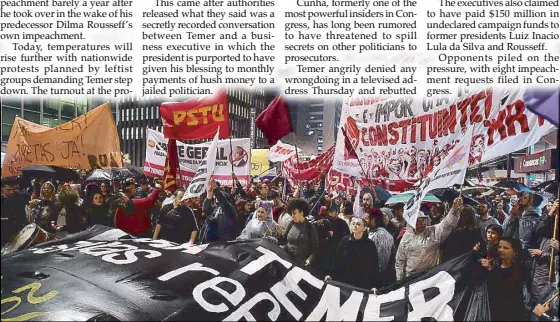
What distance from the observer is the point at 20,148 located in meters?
9.58

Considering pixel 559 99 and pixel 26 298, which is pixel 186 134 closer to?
pixel 26 298

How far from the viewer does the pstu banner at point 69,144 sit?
949 cm

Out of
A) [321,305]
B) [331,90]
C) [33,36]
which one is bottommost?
[321,305]

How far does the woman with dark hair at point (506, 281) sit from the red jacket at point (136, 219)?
4.63m

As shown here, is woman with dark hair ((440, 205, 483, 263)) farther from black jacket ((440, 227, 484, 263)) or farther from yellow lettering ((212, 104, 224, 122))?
yellow lettering ((212, 104, 224, 122))

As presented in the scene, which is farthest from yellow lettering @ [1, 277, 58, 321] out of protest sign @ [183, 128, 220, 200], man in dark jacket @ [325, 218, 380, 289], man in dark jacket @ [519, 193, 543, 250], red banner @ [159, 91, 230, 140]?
man in dark jacket @ [519, 193, 543, 250]

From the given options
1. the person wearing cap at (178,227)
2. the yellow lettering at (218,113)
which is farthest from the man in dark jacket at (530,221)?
the yellow lettering at (218,113)

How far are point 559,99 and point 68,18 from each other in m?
6.27

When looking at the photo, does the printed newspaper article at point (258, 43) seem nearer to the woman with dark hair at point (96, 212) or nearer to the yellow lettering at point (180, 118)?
the yellow lettering at point (180, 118)

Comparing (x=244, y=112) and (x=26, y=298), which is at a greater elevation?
(x=244, y=112)

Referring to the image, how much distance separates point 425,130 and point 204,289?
348 cm

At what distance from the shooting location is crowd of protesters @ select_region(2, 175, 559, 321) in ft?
13.2

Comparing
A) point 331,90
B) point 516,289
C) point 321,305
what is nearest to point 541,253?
point 516,289

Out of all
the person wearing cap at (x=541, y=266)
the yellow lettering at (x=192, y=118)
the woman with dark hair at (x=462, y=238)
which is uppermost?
the yellow lettering at (x=192, y=118)
